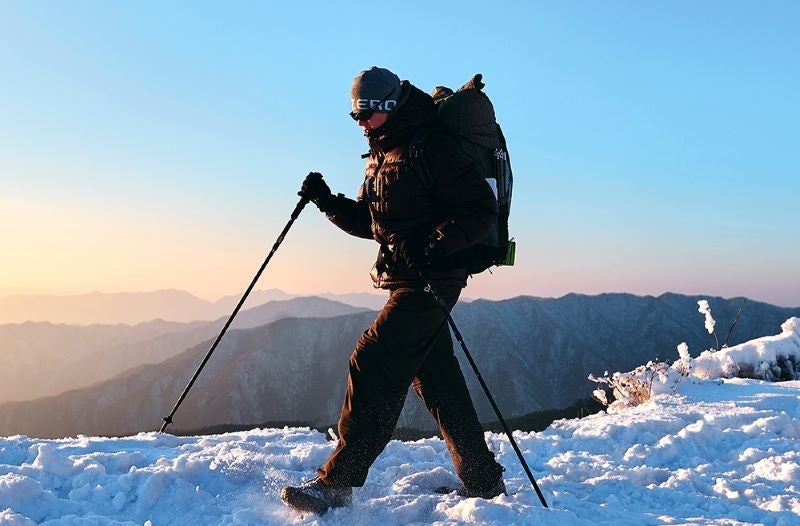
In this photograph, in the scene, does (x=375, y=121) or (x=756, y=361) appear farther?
(x=756, y=361)

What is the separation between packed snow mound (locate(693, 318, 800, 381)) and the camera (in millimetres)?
11305

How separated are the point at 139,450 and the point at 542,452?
12.3ft

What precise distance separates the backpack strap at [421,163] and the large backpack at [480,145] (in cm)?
1

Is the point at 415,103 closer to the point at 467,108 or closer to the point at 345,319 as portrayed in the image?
the point at 467,108

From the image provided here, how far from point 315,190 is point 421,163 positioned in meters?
1.22

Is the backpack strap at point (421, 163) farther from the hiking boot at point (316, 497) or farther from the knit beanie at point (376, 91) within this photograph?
the hiking boot at point (316, 497)

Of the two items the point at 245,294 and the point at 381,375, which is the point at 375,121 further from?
the point at 245,294

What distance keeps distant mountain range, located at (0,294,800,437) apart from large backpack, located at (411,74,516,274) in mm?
44374

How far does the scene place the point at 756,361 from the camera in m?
11.5

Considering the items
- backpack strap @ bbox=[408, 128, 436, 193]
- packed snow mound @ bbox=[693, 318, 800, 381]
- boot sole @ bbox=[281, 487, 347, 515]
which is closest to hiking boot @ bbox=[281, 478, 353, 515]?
boot sole @ bbox=[281, 487, 347, 515]

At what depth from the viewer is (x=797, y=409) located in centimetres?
717

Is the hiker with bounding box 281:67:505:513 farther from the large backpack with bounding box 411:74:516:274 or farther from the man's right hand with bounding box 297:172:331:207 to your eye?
the man's right hand with bounding box 297:172:331:207

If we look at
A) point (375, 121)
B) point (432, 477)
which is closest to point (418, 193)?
point (375, 121)

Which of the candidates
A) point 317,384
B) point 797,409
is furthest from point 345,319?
point 797,409
